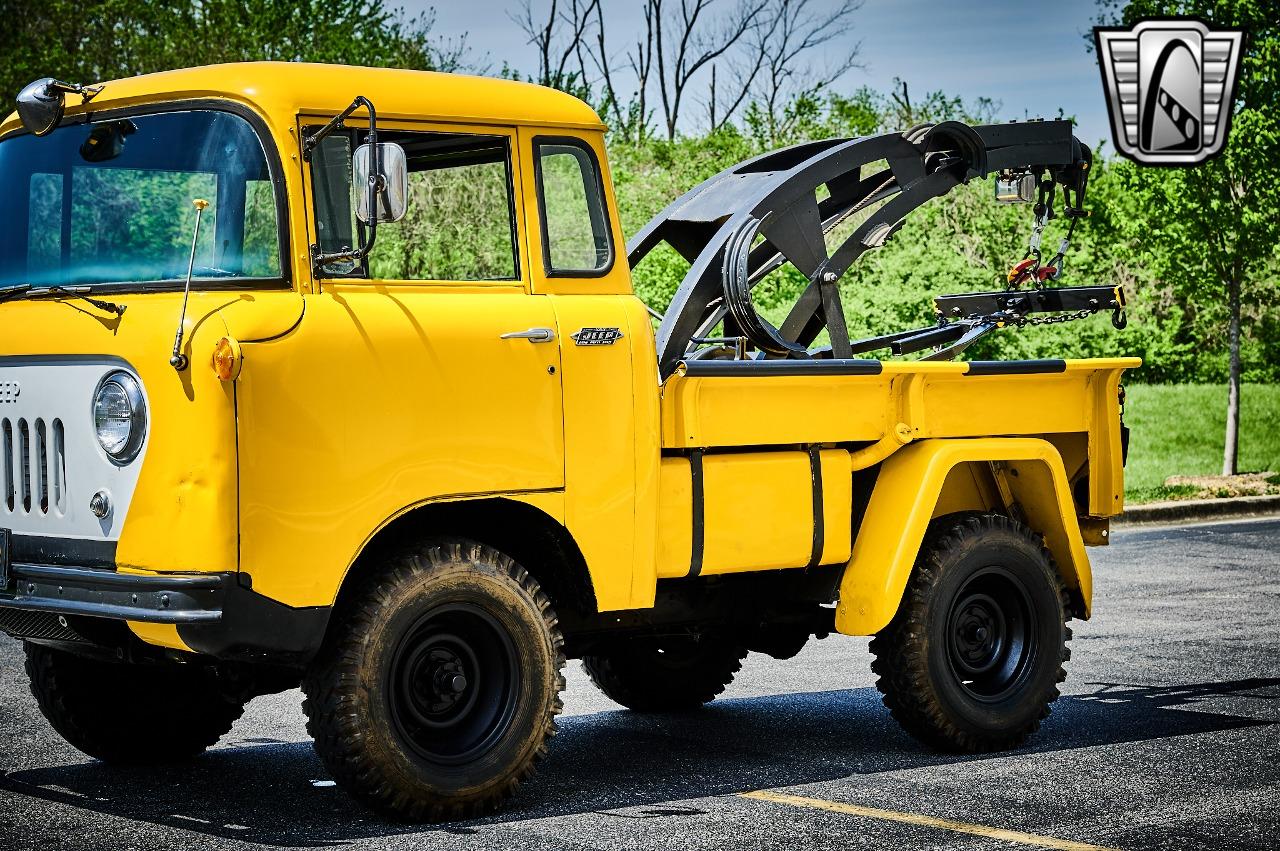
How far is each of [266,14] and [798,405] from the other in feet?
75.7

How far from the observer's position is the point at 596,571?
6969 mm

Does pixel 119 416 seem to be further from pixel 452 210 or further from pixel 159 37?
pixel 159 37

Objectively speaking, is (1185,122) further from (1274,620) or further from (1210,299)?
(1274,620)

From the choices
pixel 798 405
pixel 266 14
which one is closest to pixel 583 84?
pixel 266 14

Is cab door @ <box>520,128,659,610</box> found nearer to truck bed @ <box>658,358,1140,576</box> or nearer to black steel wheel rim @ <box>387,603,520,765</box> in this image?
truck bed @ <box>658,358,1140,576</box>

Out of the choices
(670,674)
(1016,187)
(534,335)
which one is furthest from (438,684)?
(1016,187)

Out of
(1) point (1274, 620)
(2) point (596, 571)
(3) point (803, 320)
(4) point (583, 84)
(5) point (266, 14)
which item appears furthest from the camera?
(4) point (583, 84)

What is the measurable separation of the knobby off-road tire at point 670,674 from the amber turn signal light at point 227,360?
3460 millimetres

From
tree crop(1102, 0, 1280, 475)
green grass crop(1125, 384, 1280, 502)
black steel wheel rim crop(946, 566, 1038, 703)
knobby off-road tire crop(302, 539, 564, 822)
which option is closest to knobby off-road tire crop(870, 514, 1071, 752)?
black steel wheel rim crop(946, 566, 1038, 703)

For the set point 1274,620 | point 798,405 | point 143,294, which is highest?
point 143,294

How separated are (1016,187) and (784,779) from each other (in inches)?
145

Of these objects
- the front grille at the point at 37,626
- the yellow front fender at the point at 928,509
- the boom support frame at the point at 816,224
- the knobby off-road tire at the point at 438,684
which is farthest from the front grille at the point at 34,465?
the yellow front fender at the point at 928,509

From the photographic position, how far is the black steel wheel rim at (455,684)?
6.56 metres

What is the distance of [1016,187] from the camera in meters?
9.56
